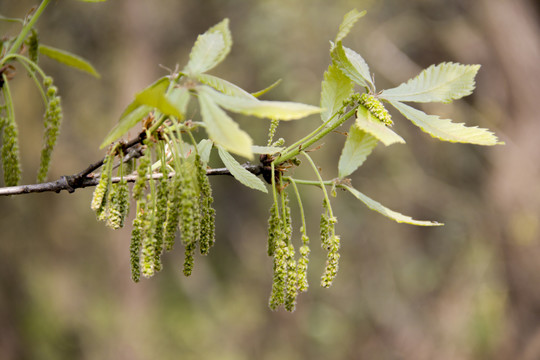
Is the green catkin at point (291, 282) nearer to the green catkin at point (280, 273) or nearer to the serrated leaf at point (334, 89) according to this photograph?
the green catkin at point (280, 273)

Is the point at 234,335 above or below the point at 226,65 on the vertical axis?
below

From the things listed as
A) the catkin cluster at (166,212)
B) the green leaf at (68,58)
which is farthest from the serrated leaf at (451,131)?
the green leaf at (68,58)

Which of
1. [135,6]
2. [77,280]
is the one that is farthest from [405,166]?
[77,280]

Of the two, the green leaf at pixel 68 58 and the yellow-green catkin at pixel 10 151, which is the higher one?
the green leaf at pixel 68 58

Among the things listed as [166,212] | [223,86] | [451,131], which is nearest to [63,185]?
[166,212]

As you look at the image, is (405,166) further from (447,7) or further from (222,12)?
(222,12)

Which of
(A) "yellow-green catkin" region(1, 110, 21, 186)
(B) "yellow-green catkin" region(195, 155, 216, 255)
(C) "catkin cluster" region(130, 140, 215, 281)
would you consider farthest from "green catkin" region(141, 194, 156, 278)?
(A) "yellow-green catkin" region(1, 110, 21, 186)

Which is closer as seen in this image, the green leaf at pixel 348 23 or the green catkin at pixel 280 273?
the green leaf at pixel 348 23
